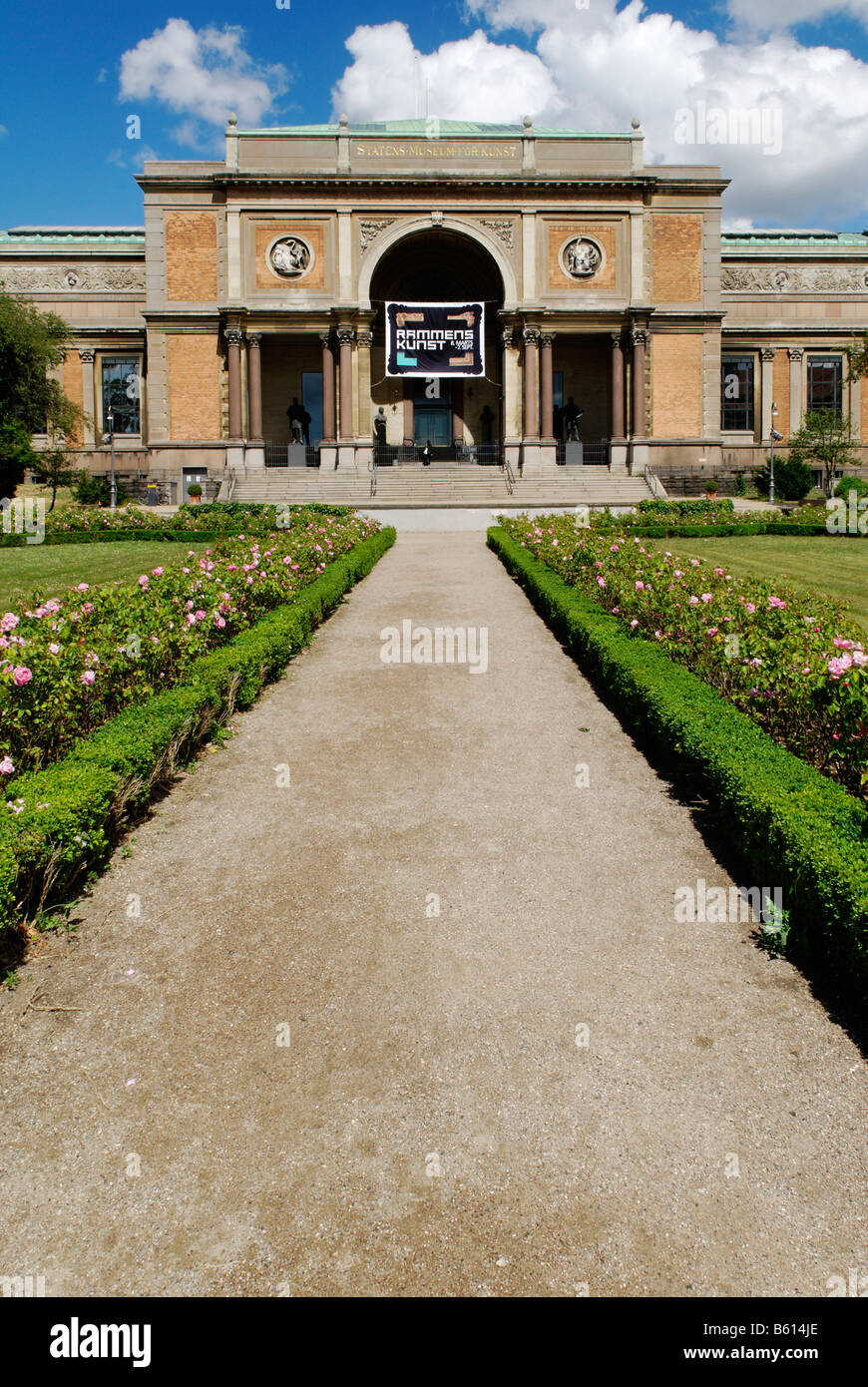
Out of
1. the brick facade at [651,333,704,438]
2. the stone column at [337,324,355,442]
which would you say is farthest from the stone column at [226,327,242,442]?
the brick facade at [651,333,704,438]

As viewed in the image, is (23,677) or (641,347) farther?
(641,347)

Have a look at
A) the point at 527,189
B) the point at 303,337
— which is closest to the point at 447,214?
the point at 527,189

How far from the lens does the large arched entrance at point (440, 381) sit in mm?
42250

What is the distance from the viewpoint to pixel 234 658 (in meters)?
8.33

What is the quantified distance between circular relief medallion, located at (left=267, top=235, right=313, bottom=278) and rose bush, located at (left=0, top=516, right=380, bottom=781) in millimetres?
31311

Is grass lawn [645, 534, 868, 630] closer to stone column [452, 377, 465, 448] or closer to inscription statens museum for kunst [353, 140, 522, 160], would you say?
stone column [452, 377, 465, 448]

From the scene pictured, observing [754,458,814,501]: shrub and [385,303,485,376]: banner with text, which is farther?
[385,303,485,376]: banner with text

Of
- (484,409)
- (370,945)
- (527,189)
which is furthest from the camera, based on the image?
(484,409)

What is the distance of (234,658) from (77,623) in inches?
52.7

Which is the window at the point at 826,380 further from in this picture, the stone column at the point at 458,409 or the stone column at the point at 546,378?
the stone column at the point at 458,409

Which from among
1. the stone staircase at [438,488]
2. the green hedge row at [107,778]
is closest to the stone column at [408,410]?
the stone staircase at [438,488]

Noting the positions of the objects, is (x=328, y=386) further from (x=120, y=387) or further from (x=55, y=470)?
(x=120, y=387)

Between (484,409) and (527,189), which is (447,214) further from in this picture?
(484,409)

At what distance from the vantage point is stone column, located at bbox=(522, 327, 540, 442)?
39.4 metres
